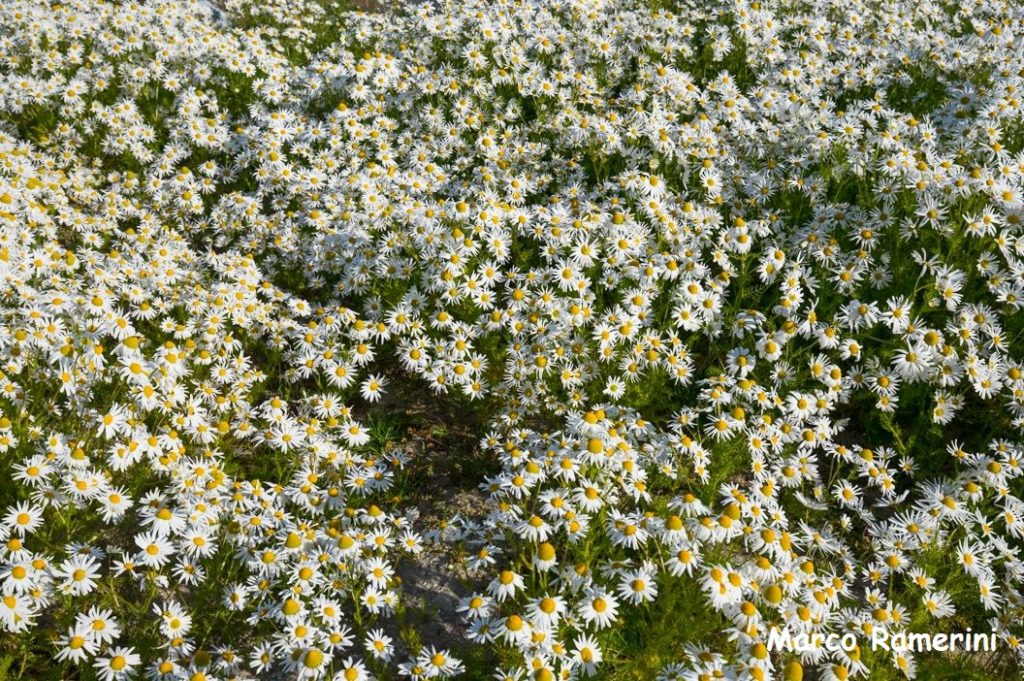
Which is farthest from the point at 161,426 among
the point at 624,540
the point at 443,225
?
the point at 624,540

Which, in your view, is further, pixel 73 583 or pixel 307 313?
pixel 307 313

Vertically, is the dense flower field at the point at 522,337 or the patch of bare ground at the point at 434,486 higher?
the dense flower field at the point at 522,337

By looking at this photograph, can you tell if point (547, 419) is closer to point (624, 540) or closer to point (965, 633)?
point (624, 540)

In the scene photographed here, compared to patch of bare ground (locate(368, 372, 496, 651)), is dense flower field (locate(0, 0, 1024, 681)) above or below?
above

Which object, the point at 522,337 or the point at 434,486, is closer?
the point at 434,486

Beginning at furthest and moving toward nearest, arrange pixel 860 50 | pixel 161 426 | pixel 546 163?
pixel 860 50 < pixel 546 163 < pixel 161 426

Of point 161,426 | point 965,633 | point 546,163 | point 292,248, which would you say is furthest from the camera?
point 546,163

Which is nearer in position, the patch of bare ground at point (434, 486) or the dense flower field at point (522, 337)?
the dense flower field at point (522, 337)

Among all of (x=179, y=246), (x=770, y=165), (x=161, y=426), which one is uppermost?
(x=770, y=165)
